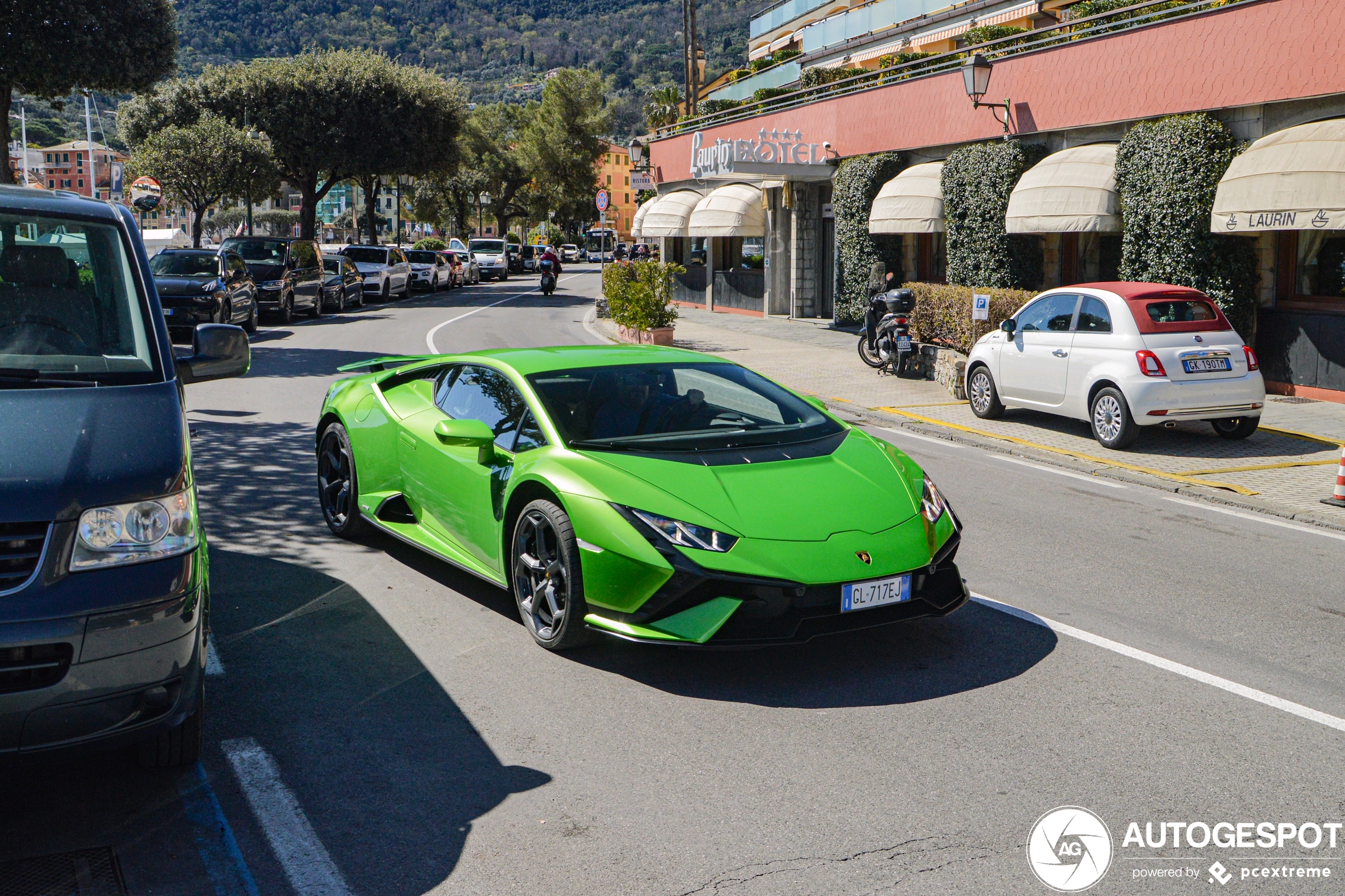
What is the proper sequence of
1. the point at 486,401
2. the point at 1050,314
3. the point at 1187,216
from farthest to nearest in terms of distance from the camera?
1. the point at 1187,216
2. the point at 1050,314
3. the point at 486,401

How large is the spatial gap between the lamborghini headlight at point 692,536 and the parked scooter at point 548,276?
3771 centimetres

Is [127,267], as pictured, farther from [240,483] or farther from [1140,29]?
[1140,29]

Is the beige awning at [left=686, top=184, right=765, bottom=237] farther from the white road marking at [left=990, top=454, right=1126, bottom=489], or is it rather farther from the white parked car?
the white road marking at [left=990, top=454, right=1126, bottom=489]

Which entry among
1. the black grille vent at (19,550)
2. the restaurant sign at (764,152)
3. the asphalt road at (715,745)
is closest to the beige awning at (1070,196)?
the restaurant sign at (764,152)

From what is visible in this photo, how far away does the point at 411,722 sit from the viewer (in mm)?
4734

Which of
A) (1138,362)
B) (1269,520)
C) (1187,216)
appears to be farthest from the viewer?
(1187,216)

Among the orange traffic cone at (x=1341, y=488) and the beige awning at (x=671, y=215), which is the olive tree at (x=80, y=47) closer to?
the beige awning at (x=671, y=215)

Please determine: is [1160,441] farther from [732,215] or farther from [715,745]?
[732,215]

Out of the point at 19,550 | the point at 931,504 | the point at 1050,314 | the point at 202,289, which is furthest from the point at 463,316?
the point at 19,550

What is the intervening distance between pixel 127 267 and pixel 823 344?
19.4m

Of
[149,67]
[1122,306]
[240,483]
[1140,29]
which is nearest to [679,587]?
[240,483]

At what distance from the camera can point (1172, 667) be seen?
5.43 meters

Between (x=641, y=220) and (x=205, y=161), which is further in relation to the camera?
(x=205, y=161)

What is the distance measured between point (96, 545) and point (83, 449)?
13.2 inches
